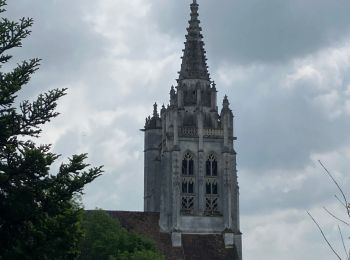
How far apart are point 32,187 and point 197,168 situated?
161 feet

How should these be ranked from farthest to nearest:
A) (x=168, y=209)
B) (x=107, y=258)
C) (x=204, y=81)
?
(x=204, y=81)
(x=168, y=209)
(x=107, y=258)

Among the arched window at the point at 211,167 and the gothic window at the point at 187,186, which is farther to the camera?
the arched window at the point at 211,167

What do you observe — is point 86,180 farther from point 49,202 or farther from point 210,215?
point 210,215

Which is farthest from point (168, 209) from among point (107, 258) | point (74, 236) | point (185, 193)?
point (74, 236)

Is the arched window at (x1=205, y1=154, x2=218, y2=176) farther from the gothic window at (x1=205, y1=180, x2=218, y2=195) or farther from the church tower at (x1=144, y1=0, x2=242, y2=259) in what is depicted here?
the gothic window at (x1=205, y1=180, x2=218, y2=195)

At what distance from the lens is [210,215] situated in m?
80.9

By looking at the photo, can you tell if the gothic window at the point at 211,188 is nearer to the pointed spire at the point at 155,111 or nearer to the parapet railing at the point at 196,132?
the parapet railing at the point at 196,132

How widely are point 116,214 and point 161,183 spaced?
5180 mm

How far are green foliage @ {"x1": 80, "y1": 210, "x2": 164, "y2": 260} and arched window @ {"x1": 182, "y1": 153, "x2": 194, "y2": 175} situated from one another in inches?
599

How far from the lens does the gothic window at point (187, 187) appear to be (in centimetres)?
8056

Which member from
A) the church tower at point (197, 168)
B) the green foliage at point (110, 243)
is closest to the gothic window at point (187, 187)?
the church tower at point (197, 168)

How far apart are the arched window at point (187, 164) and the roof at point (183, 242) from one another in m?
4.95

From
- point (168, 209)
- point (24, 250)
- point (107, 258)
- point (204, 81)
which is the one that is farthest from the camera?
point (204, 81)

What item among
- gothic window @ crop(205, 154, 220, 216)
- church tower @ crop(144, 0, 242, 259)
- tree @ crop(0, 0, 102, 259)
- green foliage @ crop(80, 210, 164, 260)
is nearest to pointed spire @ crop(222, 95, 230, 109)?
church tower @ crop(144, 0, 242, 259)
